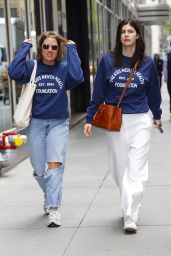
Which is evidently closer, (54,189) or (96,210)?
(54,189)

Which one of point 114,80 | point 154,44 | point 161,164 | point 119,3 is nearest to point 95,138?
point 161,164

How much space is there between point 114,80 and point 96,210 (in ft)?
5.02

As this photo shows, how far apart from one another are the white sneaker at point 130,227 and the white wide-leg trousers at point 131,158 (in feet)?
0.15

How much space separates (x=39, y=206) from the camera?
7.01m

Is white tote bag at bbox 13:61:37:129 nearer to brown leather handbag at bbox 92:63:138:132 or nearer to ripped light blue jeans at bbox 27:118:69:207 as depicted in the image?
ripped light blue jeans at bbox 27:118:69:207

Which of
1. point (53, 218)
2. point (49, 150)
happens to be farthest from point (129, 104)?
point (53, 218)

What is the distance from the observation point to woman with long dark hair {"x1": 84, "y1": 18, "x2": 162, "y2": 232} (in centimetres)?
582

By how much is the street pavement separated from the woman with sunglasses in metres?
0.34

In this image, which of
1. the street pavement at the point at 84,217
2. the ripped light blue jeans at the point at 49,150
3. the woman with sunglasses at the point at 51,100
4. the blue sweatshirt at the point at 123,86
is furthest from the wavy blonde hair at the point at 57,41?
the street pavement at the point at 84,217

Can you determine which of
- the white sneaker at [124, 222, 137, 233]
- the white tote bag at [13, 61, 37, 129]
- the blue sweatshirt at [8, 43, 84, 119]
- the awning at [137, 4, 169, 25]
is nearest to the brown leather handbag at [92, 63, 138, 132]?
the blue sweatshirt at [8, 43, 84, 119]

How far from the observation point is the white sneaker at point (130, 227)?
5.71 meters

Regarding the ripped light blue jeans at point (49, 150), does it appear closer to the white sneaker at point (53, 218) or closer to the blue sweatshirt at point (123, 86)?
the white sneaker at point (53, 218)

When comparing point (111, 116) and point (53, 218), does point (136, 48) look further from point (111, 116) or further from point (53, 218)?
point (53, 218)

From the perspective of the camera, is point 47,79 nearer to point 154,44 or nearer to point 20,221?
point 20,221
